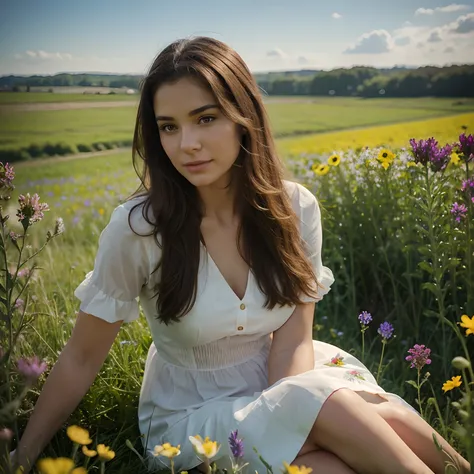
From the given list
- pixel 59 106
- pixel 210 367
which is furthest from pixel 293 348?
pixel 59 106

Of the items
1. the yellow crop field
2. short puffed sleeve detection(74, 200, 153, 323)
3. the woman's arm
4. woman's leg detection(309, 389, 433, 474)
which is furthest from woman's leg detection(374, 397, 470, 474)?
the yellow crop field

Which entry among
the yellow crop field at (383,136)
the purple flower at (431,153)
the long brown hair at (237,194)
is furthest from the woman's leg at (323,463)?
the yellow crop field at (383,136)

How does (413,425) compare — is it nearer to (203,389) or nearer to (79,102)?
(203,389)

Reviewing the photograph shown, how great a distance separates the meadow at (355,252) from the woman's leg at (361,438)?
0.44 ft

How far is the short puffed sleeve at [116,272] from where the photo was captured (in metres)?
1.69

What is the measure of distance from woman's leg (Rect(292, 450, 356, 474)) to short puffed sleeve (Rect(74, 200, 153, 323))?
1.84ft

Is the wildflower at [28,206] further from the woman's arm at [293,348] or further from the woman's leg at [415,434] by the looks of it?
the woman's leg at [415,434]

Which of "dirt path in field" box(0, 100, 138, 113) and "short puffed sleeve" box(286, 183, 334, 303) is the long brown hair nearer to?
"short puffed sleeve" box(286, 183, 334, 303)

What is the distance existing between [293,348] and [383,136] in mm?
2009

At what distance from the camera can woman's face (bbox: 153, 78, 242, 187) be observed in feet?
5.41

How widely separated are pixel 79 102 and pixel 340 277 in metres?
1.74

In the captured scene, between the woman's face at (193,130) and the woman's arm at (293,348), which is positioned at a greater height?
the woman's face at (193,130)

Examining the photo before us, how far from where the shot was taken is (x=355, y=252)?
9.14 feet

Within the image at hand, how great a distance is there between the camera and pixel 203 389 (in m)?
1.80
